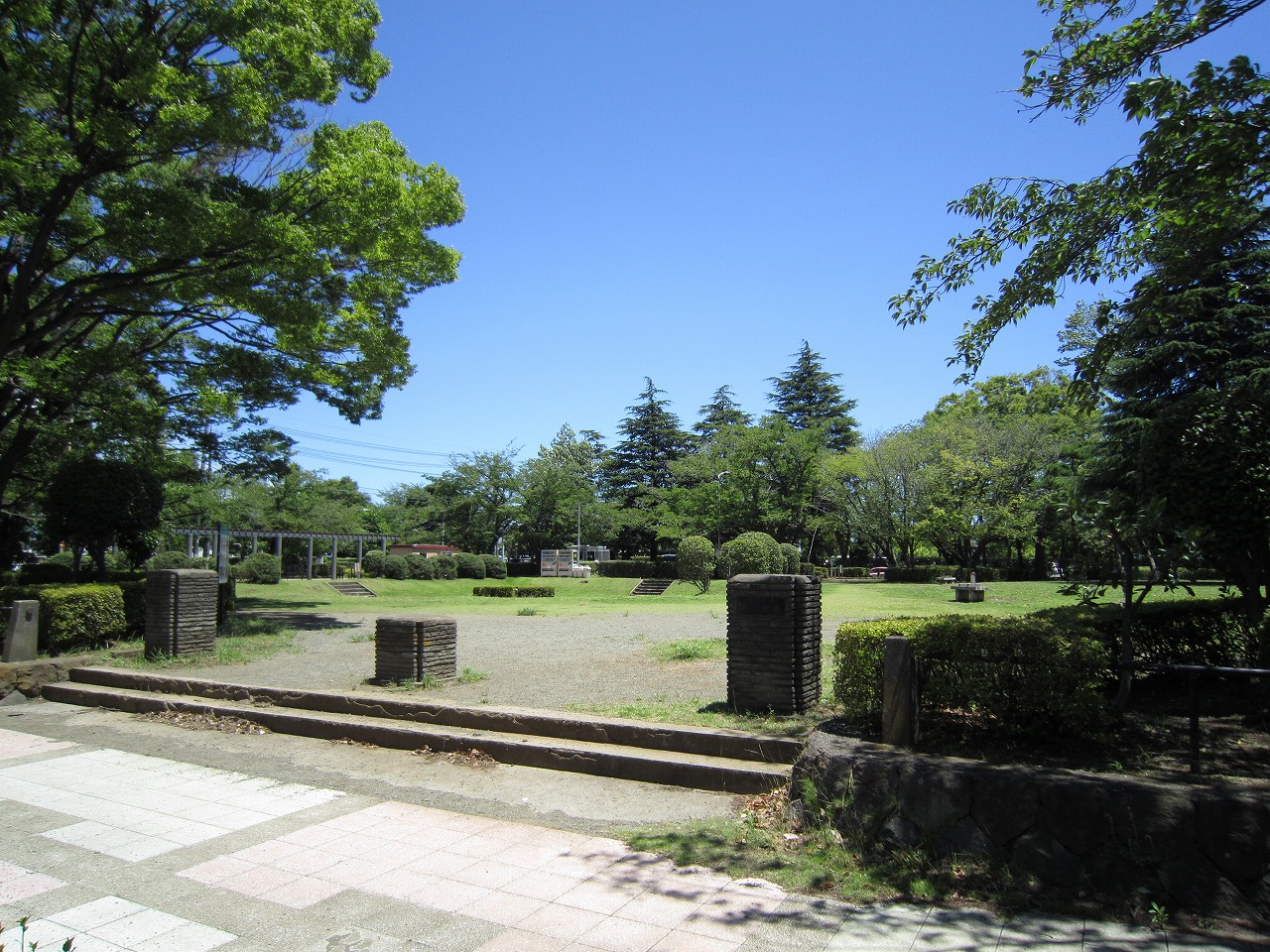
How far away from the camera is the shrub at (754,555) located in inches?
995

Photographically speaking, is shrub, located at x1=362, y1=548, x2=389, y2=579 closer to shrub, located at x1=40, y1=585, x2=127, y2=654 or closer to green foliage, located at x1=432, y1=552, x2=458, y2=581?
green foliage, located at x1=432, y1=552, x2=458, y2=581

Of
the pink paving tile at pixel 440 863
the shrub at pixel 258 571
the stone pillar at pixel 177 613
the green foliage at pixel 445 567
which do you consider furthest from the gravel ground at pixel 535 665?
the green foliage at pixel 445 567

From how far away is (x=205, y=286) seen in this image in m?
12.8

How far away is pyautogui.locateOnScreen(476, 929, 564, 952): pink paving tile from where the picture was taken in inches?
138

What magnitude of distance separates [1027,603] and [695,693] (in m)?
14.3

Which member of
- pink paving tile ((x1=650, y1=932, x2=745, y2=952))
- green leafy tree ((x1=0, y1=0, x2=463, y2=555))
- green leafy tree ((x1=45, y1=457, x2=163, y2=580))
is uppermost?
green leafy tree ((x1=0, y1=0, x2=463, y2=555))

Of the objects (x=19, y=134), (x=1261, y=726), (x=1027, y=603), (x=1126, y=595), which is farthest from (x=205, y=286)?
(x=1027, y=603)

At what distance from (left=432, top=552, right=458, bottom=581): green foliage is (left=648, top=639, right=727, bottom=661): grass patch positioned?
90.6ft

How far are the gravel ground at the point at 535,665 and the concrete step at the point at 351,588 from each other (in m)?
13.8

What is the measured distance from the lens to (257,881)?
431cm

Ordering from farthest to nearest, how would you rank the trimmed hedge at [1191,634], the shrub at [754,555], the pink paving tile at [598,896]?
the shrub at [754,555] → the trimmed hedge at [1191,634] → the pink paving tile at [598,896]

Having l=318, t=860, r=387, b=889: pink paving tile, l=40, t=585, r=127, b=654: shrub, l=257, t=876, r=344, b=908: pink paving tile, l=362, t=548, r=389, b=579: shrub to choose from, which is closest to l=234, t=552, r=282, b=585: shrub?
l=362, t=548, r=389, b=579: shrub

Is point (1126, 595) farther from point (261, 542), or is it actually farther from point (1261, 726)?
point (261, 542)

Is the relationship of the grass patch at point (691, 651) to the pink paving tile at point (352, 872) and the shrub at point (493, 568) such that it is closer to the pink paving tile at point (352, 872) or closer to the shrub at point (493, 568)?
the pink paving tile at point (352, 872)
